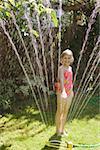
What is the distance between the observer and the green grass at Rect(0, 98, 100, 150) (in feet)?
14.3

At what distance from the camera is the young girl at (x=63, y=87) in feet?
14.1

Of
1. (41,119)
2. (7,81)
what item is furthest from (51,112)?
(7,81)

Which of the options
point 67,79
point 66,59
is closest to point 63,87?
point 67,79

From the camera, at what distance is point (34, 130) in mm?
4852

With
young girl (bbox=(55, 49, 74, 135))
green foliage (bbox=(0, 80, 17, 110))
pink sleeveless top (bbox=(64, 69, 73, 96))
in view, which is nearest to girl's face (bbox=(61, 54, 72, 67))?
young girl (bbox=(55, 49, 74, 135))

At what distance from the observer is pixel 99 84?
725 cm

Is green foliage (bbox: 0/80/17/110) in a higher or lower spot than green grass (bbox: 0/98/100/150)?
higher

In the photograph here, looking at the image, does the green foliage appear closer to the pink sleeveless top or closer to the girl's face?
the pink sleeveless top

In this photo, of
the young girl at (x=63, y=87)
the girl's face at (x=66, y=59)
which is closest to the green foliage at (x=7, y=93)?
the young girl at (x=63, y=87)

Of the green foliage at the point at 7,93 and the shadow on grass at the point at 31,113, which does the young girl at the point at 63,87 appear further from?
the green foliage at the point at 7,93

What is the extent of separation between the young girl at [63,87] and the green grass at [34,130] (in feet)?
0.71

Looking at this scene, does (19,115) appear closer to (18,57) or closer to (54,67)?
(18,57)

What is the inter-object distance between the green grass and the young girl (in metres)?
0.22

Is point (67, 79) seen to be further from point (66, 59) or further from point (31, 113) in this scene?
point (31, 113)
